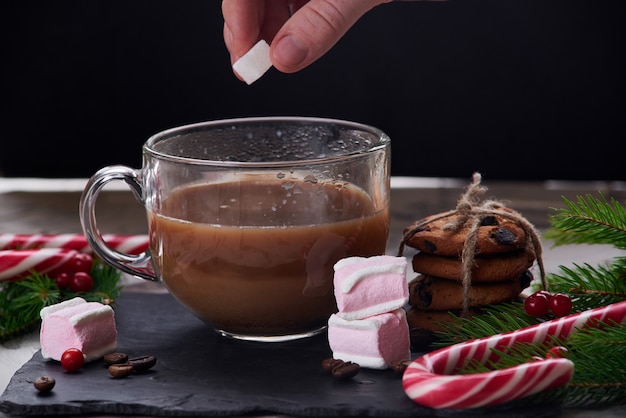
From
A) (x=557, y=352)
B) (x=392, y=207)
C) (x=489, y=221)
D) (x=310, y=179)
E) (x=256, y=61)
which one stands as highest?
(x=256, y=61)

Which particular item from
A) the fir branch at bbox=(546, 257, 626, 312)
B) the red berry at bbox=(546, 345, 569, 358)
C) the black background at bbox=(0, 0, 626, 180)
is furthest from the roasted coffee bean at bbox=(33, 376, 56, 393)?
the black background at bbox=(0, 0, 626, 180)

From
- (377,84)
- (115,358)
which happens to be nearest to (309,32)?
(115,358)

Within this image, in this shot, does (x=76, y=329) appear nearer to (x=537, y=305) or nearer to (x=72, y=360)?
(x=72, y=360)

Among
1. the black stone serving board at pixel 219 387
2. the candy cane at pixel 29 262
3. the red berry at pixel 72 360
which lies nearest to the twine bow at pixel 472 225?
the black stone serving board at pixel 219 387

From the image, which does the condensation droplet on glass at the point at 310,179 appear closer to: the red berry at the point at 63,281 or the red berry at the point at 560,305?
the red berry at the point at 560,305

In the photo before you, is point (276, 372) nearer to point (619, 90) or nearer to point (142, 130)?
point (142, 130)

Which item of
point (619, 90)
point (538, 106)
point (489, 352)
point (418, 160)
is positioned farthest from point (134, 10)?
point (489, 352)
